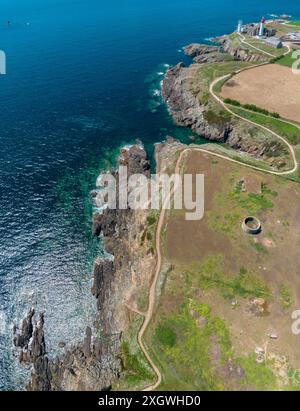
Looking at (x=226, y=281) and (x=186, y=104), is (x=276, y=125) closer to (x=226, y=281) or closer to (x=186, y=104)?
(x=186, y=104)

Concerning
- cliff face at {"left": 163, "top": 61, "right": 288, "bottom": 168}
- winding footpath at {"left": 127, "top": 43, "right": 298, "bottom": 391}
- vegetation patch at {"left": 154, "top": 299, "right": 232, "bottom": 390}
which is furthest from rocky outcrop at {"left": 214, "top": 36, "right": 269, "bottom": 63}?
vegetation patch at {"left": 154, "top": 299, "right": 232, "bottom": 390}

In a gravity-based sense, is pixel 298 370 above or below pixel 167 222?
below

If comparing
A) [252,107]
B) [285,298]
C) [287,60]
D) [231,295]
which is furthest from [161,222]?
[287,60]

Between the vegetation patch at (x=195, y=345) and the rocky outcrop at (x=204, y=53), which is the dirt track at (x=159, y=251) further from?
the rocky outcrop at (x=204, y=53)

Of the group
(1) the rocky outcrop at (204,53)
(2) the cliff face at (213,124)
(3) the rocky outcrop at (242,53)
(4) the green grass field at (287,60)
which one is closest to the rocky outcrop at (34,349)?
(2) the cliff face at (213,124)

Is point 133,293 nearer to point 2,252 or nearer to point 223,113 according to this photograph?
point 2,252

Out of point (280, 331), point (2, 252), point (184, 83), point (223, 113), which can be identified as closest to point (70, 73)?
point (184, 83)
